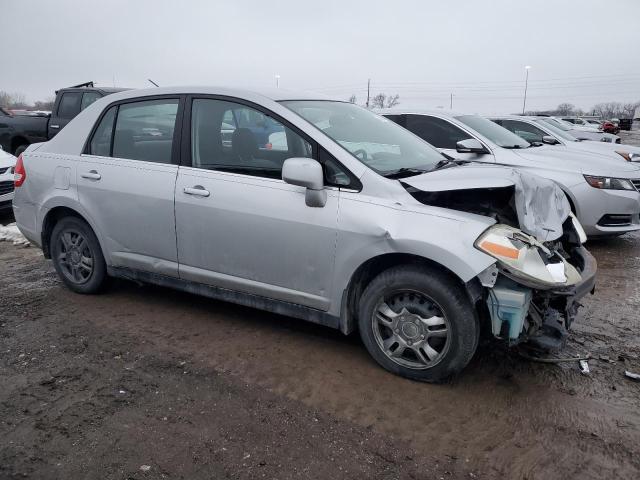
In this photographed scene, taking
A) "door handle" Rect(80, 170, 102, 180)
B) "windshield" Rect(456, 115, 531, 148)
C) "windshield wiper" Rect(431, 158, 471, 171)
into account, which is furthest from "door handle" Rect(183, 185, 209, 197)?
"windshield" Rect(456, 115, 531, 148)

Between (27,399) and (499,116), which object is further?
(499,116)

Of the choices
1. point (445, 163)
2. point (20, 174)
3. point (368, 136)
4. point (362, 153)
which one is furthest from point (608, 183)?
point (20, 174)

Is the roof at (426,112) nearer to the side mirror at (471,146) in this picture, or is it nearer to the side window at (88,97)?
the side mirror at (471,146)

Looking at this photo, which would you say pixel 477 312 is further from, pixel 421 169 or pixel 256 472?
pixel 256 472

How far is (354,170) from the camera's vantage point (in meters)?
3.41

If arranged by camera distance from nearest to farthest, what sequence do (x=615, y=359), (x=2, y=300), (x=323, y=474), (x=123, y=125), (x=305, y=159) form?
1. (x=323, y=474)
2. (x=305, y=159)
3. (x=615, y=359)
4. (x=123, y=125)
5. (x=2, y=300)

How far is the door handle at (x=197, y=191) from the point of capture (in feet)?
12.5

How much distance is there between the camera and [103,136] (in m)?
4.52

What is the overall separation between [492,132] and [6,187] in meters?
7.19

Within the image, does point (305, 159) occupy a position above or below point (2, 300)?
above

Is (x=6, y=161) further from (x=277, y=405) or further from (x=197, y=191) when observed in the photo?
(x=277, y=405)

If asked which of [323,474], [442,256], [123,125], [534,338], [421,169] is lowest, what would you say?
[323,474]

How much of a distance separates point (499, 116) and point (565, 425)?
7954mm

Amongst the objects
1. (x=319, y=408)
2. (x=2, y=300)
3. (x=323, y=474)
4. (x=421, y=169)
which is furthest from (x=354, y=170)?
(x=2, y=300)
